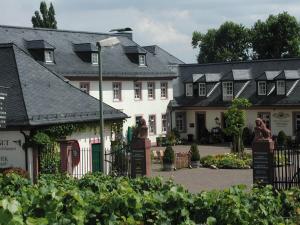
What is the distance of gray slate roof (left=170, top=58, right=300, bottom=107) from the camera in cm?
4516

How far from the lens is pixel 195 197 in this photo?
32.7 feet

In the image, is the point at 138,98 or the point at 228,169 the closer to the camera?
the point at 228,169

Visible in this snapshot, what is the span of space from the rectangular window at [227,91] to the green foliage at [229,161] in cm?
1466

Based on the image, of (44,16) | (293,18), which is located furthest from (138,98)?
(293,18)

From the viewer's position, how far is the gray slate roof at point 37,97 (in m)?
23.8

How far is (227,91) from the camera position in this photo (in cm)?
4831

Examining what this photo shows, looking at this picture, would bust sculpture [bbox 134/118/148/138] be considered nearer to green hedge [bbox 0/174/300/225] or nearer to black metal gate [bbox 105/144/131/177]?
black metal gate [bbox 105/144/131/177]

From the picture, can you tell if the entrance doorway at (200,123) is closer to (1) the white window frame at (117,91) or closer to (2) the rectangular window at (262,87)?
(2) the rectangular window at (262,87)

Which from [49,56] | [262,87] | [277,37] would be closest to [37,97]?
[49,56]

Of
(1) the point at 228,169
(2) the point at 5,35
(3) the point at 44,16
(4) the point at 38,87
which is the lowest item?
(1) the point at 228,169

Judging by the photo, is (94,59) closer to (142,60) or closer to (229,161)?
(142,60)

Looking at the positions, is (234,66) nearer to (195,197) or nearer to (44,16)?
(44,16)

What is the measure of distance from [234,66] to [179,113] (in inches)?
237

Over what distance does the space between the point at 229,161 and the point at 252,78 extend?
17811 mm
